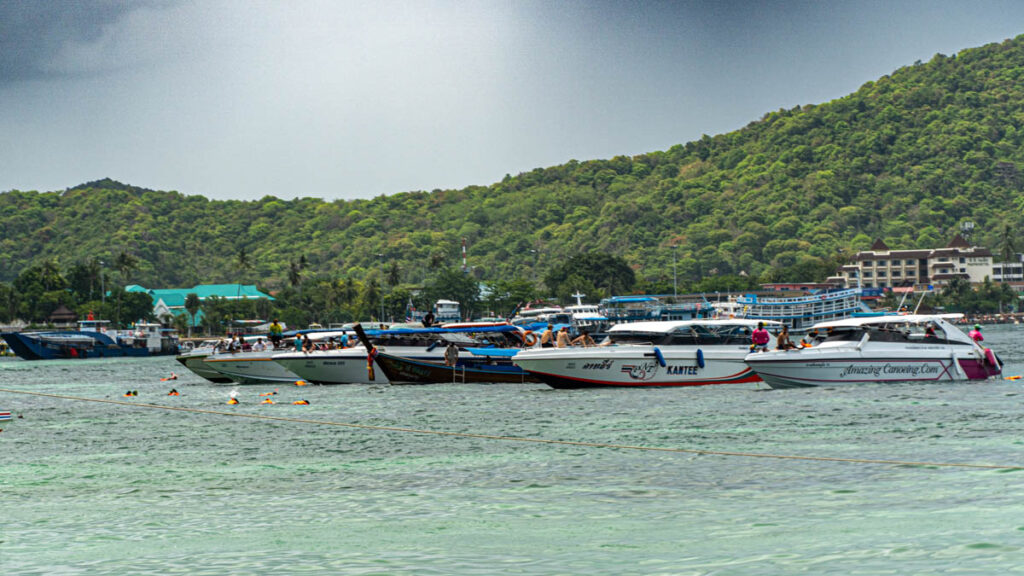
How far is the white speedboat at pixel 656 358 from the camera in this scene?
3381 cm

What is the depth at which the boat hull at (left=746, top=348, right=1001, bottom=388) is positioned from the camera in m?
31.7

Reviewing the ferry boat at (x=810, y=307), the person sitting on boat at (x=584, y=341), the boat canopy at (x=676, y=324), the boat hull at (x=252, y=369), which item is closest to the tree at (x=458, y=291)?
the ferry boat at (x=810, y=307)

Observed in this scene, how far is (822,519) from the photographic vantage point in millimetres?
13156

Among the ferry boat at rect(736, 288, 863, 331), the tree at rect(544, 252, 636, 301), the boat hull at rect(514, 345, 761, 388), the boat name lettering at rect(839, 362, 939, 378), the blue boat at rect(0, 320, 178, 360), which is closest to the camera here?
Result: the boat name lettering at rect(839, 362, 939, 378)

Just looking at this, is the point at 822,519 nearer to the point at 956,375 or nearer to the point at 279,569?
the point at 279,569

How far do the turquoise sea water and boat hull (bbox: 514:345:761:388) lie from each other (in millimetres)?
4381

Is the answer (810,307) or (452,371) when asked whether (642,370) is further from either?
(810,307)

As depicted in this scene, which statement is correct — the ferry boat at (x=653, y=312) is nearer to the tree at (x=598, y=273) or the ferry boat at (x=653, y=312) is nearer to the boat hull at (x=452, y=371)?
the tree at (x=598, y=273)

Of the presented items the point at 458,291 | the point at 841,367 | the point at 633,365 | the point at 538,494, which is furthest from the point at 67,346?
the point at 538,494

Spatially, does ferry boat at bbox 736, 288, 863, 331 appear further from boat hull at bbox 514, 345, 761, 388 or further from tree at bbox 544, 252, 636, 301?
boat hull at bbox 514, 345, 761, 388

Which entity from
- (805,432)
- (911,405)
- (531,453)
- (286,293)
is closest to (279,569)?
(531,453)

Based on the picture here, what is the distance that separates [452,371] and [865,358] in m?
14.9

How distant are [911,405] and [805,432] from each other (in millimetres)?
6192

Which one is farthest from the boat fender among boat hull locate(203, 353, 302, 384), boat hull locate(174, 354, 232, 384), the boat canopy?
boat hull locate(174, 354, 232, 384)
